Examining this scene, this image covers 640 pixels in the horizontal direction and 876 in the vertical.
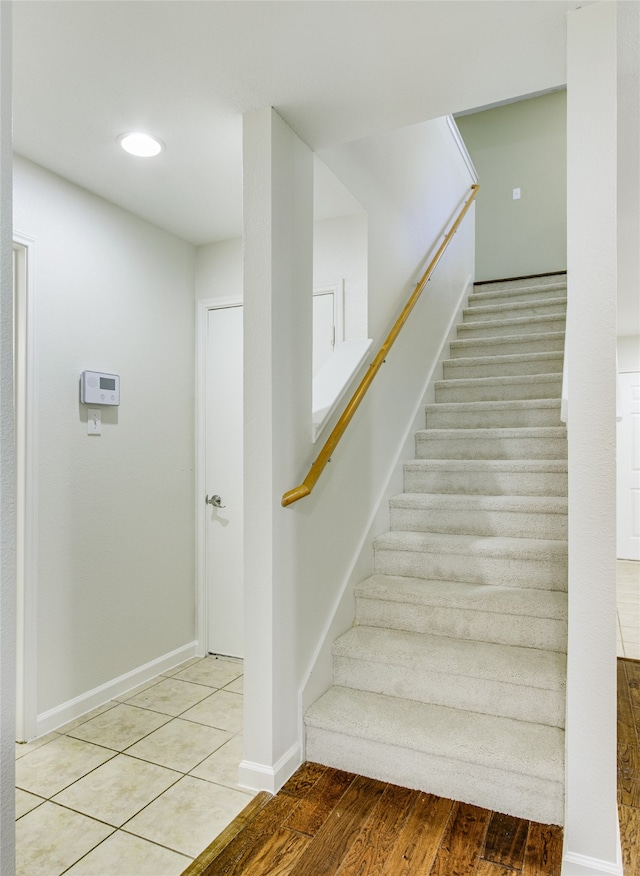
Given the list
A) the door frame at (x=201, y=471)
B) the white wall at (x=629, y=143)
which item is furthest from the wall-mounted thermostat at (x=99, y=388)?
the white wall at (x=629, y=143)

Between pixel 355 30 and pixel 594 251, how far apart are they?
0.93m

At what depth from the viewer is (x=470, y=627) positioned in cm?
239

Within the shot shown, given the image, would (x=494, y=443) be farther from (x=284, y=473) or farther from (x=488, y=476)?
(x=284, y=473)

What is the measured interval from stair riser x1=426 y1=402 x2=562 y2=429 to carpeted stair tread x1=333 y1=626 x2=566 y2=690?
1610mm

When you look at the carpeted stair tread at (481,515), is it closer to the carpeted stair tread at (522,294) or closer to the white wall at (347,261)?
the white wall at (347,261)

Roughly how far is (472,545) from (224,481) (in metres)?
1.46

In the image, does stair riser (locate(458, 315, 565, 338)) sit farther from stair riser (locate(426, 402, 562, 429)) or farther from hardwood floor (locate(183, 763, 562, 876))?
hardwood floor (locate(183, 763, 562, 876))

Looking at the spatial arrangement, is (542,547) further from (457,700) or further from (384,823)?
(384,823)

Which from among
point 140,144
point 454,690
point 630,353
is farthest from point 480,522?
point 630,353

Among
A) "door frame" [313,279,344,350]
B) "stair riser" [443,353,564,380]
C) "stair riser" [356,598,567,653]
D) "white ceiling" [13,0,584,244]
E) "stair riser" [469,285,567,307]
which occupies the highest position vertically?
"stair riser" [469,285,567,307]

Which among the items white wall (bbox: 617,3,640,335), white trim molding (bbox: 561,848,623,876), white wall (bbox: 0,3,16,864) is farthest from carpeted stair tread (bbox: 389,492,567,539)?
white wall (bbox: 0,3,16,864)

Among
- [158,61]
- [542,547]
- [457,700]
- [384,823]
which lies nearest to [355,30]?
[158,61]

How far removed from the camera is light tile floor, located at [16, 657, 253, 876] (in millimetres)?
1721

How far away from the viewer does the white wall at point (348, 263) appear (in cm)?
287
